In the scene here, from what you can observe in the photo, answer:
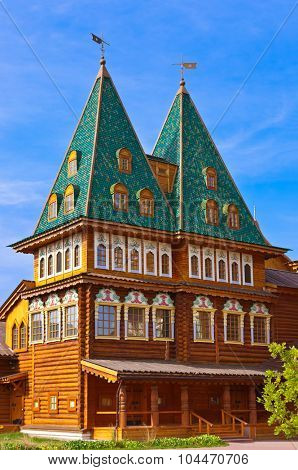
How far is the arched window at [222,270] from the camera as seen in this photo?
4125 centimetres

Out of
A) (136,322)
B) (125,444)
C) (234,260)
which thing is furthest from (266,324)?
(125,444)

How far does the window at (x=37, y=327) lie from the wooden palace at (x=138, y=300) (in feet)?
0.47

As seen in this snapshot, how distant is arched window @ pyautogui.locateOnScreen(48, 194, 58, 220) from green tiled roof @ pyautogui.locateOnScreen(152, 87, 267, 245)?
21.6ft

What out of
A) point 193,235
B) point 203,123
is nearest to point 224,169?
point 203,123

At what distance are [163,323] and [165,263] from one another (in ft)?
10.6

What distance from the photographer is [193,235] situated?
1561 inches

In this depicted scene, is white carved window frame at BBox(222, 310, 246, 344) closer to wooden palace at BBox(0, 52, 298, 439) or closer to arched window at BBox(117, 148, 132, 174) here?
wooden palace at BBox(0, 52, 298, 439)

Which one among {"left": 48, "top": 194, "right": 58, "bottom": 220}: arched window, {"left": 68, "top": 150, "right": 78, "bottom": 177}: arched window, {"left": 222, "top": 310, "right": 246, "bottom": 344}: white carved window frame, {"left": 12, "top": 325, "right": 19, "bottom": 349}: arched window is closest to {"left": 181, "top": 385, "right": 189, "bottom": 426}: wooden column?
{"left": 222, "top": 310, "right": 246, "bottom": 344}: white carved window frame

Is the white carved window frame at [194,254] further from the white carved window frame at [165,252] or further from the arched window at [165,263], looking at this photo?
the arched window at [165,263]

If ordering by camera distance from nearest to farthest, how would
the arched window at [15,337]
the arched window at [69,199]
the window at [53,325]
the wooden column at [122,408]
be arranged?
the wooden column at [122,408]
the window at [53,325]
the arched window at [69,199]
the arched window at [15,337]

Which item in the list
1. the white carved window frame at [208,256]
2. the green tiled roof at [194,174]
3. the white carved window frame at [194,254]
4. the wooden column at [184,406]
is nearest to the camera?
the wooden column at [184,406]

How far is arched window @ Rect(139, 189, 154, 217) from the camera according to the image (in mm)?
39094

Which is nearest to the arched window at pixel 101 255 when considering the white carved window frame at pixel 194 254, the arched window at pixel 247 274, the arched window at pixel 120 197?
the arched window at pixel 120 197

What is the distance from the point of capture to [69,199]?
38.4 metres
